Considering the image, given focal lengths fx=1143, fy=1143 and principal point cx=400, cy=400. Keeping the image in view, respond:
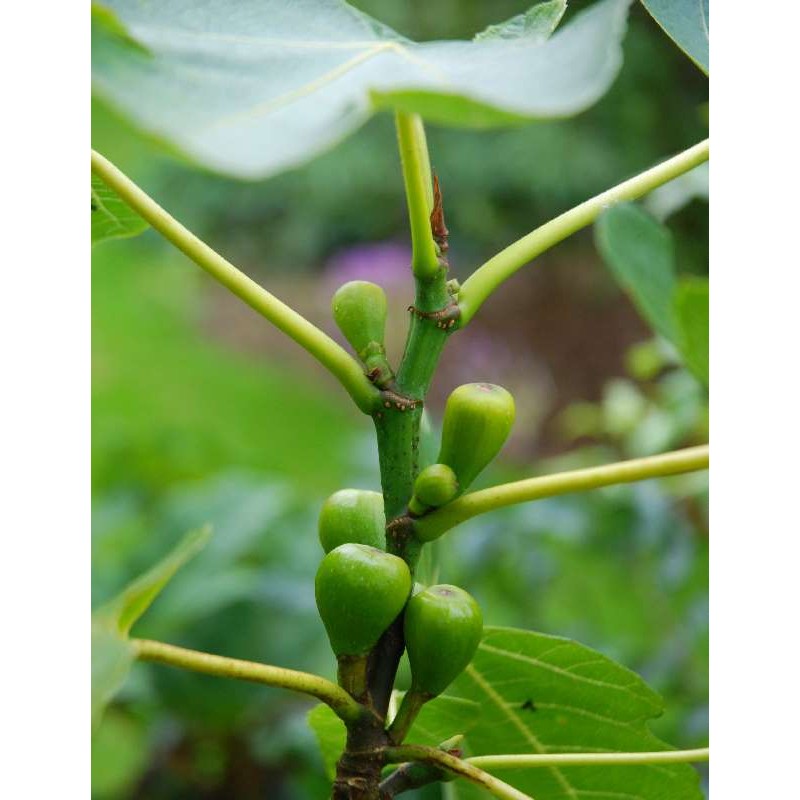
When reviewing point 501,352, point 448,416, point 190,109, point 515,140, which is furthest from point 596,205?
point 515,140

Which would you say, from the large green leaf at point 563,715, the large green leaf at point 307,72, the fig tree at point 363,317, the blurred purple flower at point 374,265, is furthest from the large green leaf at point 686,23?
the blurred purple flower at point 374,265

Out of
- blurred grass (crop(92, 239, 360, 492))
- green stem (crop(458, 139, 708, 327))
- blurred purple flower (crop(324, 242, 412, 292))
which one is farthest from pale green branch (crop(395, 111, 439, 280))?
blurred purple flower (crop(324, 242, 412, 292))

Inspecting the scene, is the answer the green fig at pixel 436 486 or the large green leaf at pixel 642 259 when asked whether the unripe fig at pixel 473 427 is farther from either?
the large green leaf at pixel 642 259

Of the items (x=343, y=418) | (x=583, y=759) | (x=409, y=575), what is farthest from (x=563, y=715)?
(x=343, y=418)

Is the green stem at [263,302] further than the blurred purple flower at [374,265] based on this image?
No

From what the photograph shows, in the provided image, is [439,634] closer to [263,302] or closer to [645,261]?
[263,302]

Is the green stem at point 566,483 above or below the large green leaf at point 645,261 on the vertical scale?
below
